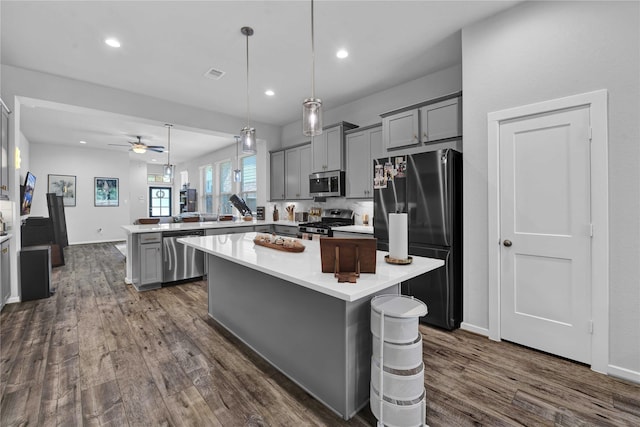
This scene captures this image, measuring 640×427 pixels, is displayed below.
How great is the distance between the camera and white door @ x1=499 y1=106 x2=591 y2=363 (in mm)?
2244

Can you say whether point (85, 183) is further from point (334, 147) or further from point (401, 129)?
point (401, 129)

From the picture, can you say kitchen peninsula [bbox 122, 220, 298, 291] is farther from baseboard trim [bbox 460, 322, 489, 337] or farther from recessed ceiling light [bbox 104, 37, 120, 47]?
baseboard trim [bbox 460, 322, 489, 337]

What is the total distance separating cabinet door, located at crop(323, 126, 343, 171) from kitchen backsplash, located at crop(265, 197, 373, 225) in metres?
0.60

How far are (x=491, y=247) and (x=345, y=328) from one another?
5.93ft

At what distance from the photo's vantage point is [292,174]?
5785 mm

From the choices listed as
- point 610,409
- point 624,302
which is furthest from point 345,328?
point 624,302

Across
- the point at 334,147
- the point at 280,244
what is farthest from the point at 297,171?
the point at 280,244

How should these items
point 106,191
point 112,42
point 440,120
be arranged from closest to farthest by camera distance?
point 112,42
point 440,120
point 106,191

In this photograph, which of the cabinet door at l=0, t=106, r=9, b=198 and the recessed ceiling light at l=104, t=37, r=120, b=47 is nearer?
the recessed ceiling light at l=104, t=37, r=120, b=47

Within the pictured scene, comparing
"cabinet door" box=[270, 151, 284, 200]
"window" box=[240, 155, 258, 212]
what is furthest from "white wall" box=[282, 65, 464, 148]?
"window" box=[240, 155, 258, 212]

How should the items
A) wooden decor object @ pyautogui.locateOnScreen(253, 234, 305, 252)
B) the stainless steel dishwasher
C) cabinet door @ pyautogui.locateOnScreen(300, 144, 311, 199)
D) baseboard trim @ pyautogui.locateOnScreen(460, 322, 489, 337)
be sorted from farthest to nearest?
cabinet door @ pyautogui.locateOnScreen(300, 144, 311, 199) < the stainless steel dishwasher < baseboard trim @ pyautogui.locateOnScreen(460, 322, 489, 337) < wooden decor object @ pyautogui.locateOnScreen(253, 234, 305, 252)

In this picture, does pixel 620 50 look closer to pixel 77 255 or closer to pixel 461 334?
pixel 461 334

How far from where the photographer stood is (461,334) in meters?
2.80

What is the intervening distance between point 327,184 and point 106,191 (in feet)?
26.1
